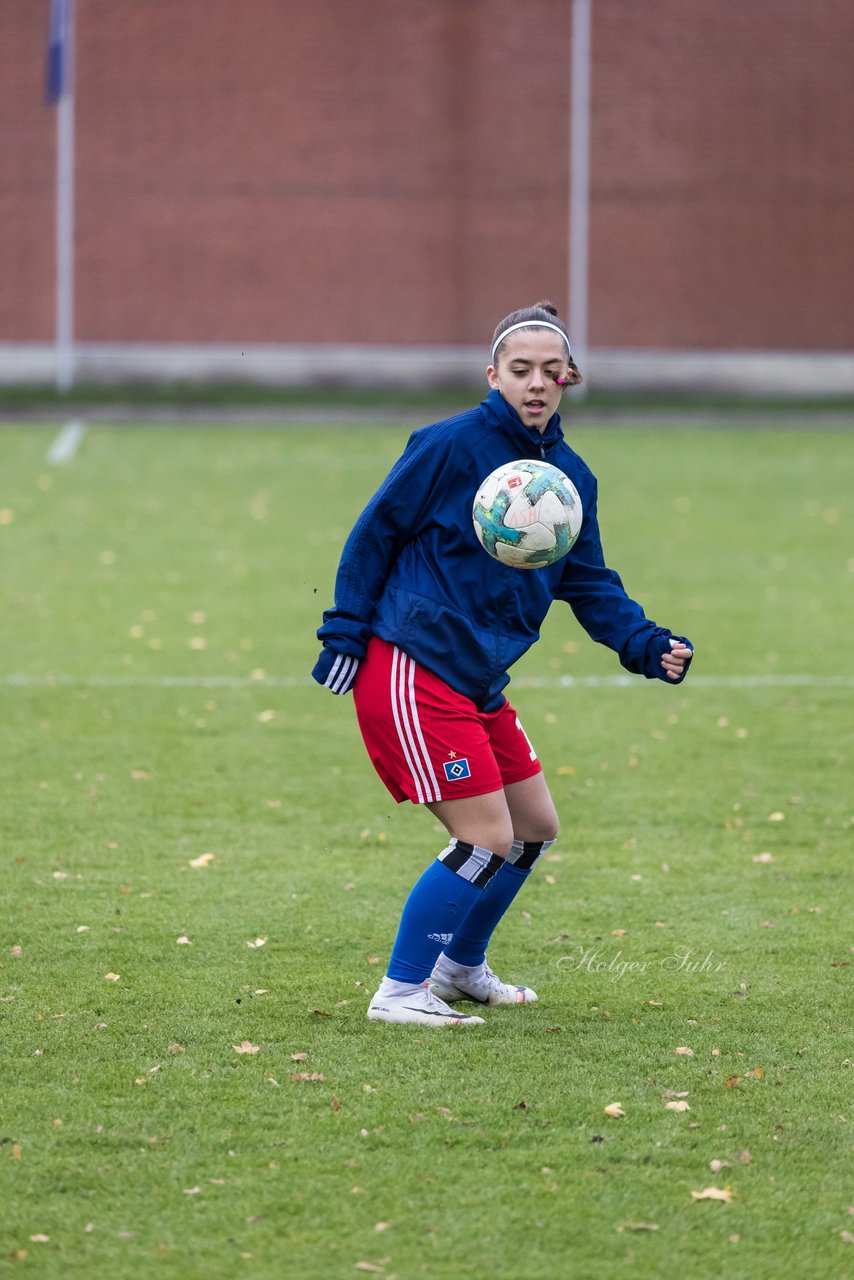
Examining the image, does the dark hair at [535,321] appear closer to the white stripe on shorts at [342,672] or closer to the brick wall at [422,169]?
the white stripe on shorts at [342,672]

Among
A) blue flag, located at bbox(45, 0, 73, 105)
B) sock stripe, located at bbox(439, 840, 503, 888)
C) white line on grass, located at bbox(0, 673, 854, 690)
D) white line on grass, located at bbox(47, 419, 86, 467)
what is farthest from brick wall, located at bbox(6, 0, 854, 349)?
sock stripe, located at bbox(439, 840, 503, 888)

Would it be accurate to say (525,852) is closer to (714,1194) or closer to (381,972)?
(381,972)

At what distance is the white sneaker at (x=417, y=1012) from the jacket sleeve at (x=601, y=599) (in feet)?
3.76

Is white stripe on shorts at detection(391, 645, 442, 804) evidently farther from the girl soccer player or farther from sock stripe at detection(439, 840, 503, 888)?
sock stripe at detection(439, 840, 503, 888)

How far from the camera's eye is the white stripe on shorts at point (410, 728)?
16.1 feet

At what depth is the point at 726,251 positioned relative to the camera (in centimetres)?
2947

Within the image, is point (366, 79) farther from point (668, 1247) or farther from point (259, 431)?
point (668, 1247)

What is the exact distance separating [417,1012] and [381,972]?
545 millimetres

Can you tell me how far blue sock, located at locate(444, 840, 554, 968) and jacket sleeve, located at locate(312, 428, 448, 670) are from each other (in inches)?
34.2

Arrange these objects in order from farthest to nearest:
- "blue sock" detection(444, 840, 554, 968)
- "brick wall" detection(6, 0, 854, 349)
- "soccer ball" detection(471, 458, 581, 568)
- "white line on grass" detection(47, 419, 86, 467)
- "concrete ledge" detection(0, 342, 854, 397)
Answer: "concrete ledge" detection(0, 342, 854, 397) → "brick wall" detection(6, 0, 854, 349) → "white line on grass" detection(47, 419, 86, 467) → "blue sock" detection(444, 840, 554, 968) → "soccer ball" detection(471, 458, 581, 568)

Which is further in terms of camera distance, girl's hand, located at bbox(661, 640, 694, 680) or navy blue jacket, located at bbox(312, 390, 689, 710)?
girl's hand, located at bbox(661, 640, 694, 680)

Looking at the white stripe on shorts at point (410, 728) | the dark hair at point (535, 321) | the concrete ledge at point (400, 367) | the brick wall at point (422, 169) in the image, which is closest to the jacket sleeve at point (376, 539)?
the white stripe on shorts at point (410, 728)

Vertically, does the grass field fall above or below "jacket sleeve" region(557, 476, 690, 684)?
below

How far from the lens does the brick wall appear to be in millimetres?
28578
